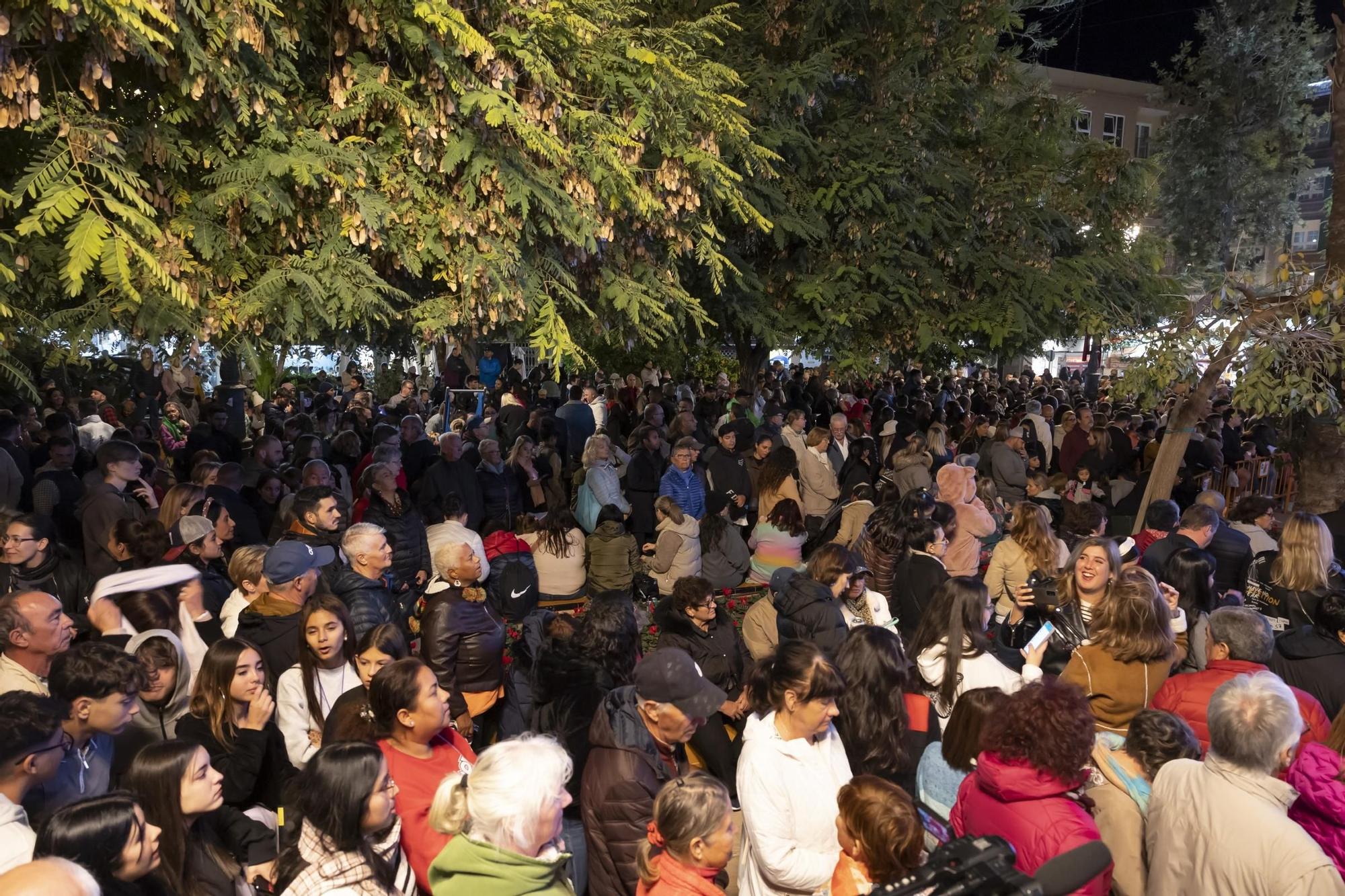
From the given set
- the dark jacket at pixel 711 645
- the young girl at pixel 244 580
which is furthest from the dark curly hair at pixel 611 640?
the young girl at pixel 244 580

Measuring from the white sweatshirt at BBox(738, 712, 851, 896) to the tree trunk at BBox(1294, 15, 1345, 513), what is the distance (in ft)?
24.8

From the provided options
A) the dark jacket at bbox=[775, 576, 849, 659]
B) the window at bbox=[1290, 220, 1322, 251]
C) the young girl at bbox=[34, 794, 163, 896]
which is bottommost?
the window at bbox=[1290, 220, 1322, 251]

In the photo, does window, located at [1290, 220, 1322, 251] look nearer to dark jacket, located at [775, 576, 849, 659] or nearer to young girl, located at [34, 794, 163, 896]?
dark jacket, located at [775, 576, 849, 659]

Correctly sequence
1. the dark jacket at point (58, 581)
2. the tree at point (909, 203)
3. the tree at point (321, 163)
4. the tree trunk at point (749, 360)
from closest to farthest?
1. the dark jacket at point (58, 581)
2. the tree at point (321, 163)
3. the tree at point (909, 203)
4. the tree trunk at point (749, 360)

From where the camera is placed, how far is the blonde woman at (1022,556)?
22.5 ft

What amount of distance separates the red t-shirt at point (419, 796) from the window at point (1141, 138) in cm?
4608

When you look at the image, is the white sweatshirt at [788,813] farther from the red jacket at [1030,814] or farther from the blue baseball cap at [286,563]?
the blue baseball cap at [286,563]

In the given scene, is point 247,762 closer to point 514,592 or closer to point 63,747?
point 63,747

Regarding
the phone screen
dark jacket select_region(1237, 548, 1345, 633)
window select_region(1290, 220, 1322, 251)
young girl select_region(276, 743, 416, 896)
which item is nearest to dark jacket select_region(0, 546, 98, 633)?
young girl select_region(276, 743, 416, 896)

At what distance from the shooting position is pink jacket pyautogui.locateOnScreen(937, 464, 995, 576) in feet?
25.8

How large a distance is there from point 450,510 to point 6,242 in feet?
10.4

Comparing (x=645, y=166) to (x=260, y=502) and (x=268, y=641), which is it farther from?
(x=268, y=641)

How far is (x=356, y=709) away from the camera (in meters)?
4.16

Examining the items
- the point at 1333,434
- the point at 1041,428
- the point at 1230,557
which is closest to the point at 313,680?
the point at 1230,557
